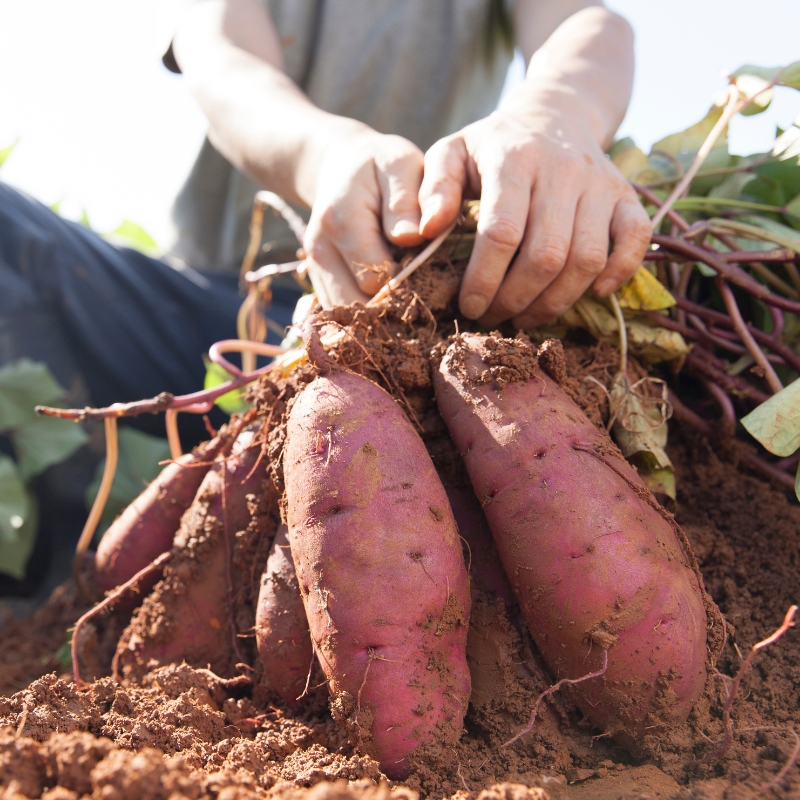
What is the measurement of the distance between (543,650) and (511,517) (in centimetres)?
21

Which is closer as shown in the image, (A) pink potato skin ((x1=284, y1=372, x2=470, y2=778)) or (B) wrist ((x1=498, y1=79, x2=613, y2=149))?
(A) pink potato skin ((x1=284, y1=372, x2=470, y2=778))

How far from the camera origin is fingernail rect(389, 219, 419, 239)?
1179 millimetres

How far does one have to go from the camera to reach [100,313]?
2459 millimetres

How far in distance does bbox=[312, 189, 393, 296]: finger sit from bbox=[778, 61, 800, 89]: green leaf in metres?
1.12

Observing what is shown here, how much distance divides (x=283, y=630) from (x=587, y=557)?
507 millimetres

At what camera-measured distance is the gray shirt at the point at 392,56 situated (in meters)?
2.62

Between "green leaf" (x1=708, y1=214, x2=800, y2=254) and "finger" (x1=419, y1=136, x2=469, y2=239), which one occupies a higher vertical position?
"finger" (x1=419, y1=136, x2=469, y2=239)

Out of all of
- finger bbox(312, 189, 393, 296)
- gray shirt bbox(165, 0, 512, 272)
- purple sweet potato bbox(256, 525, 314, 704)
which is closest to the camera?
purple sweet potato bbox(256, 525, 314, 704)

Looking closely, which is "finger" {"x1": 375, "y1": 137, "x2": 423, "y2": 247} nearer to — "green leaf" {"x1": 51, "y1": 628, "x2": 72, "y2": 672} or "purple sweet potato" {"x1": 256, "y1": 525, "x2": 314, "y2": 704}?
"purple sweet potato" {"x1": 256, "y1": 525, "x2": 314, "y2": 704}

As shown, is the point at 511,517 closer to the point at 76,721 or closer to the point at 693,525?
the point at 693,525

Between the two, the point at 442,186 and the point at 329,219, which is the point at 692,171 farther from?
the point at 329,219

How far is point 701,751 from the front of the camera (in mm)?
869

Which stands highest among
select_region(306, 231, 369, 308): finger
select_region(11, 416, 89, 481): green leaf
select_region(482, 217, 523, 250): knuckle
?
select_region(482, 217, 523, 250): knuckle

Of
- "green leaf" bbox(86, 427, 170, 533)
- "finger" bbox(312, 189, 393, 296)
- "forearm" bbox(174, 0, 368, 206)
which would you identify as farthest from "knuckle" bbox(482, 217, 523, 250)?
"green leaf" bbox(86, 427, 170, 533)
